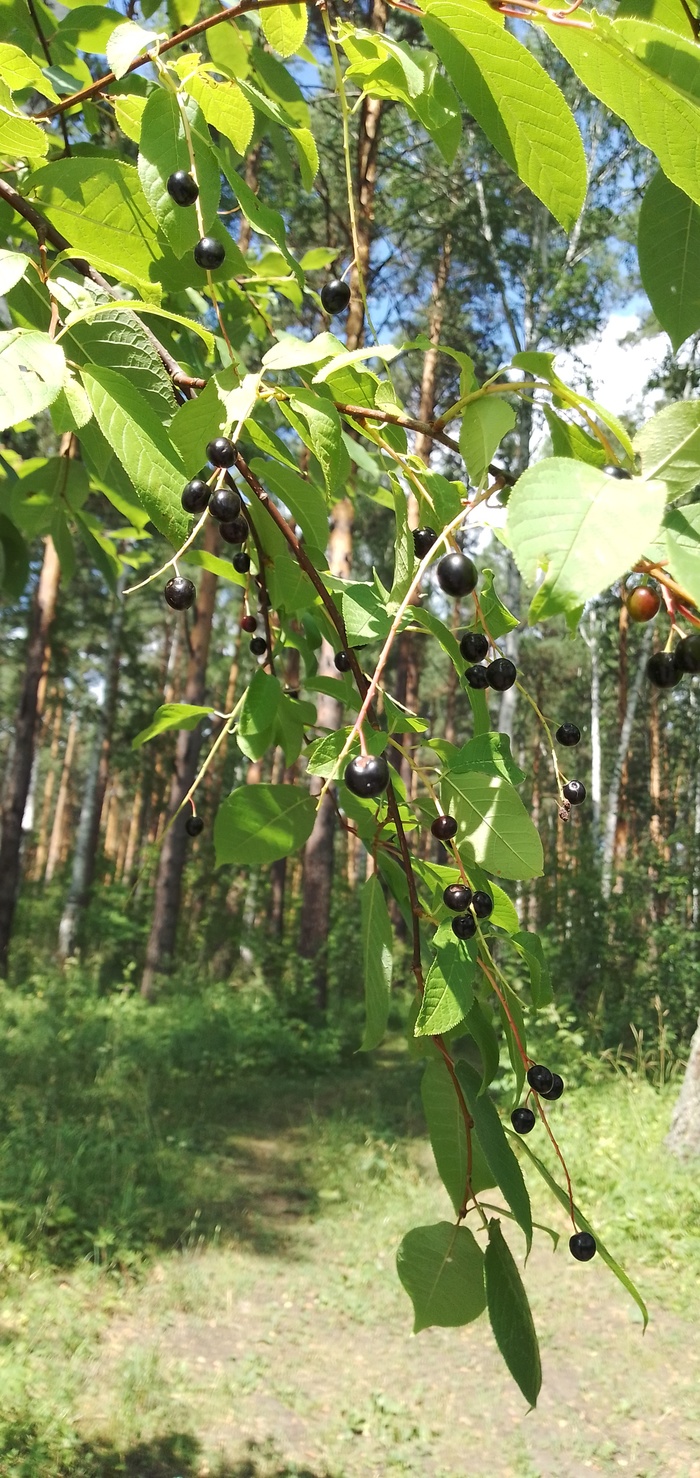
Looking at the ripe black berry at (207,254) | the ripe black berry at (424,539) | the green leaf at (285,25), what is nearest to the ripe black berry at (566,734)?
the ripe black berry at (424,539)

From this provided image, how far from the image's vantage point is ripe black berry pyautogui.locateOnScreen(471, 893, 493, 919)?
2.79 feet

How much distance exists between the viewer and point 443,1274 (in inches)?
34.6

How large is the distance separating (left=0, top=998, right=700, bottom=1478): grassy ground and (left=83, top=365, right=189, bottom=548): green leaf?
11.4ft

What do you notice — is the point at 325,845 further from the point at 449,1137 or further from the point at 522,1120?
the point at 449,1137

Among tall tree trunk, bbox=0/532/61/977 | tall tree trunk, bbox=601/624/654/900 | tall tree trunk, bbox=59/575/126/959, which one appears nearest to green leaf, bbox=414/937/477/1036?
tall tree trunk, bbox=0/532/61/977

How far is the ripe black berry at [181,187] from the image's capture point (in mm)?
783

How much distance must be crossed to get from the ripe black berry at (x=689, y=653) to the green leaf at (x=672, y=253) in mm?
226

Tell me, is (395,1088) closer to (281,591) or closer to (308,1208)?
(308,1208)

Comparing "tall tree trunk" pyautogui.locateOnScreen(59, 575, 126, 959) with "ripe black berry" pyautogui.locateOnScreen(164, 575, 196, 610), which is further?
"tall tree trunk" pyautogui.locateOnScreen(59, 575, 126, 959)

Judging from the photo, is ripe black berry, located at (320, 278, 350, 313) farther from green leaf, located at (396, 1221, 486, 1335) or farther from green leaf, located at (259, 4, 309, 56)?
green leaf, located at (396, 1221, 486, 1335)

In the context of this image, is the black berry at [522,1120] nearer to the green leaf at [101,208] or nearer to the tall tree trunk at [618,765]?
the green leaf at [101,208]

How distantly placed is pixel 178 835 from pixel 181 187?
9.30 m

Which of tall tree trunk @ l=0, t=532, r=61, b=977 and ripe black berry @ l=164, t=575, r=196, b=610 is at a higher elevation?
tall tree trunk @ l=0, t=532, r=61, b=977

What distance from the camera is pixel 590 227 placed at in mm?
12070
